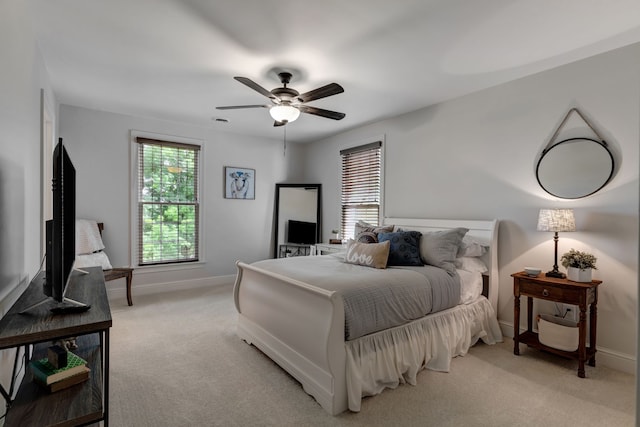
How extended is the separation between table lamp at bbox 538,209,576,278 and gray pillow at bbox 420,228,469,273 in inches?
25.4

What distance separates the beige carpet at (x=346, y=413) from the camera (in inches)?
75.5

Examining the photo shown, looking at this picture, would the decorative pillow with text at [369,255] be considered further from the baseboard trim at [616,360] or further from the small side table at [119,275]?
the small side table at [119,275]

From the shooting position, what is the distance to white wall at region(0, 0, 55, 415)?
1.51 metres

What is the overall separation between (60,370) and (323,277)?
156 cm

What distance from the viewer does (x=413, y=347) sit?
2.39 metres

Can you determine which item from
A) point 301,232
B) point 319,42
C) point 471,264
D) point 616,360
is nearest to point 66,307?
point 319,42

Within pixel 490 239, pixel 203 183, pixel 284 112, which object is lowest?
pixel 490 239

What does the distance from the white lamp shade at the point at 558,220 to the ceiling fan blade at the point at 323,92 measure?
2.02m

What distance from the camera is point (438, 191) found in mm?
3812

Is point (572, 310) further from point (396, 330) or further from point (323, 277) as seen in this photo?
point (323, 277)

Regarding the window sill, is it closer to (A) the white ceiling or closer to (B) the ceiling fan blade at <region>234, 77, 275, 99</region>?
(A) the white ceiling

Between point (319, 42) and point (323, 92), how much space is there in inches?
14.3

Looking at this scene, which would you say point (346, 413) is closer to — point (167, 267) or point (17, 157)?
point (17, 157)

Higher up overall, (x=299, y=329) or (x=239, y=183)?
(x=239, y=183)
